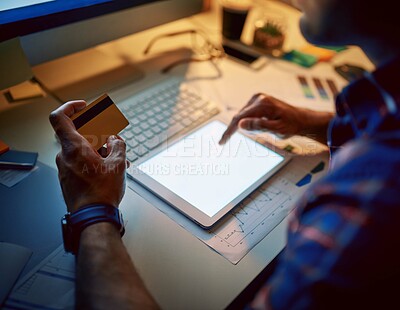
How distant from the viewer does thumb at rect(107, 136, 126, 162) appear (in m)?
0.60

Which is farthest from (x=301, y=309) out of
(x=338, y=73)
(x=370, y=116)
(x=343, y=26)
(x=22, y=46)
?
(x=338, y=73)

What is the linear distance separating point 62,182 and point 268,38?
0.78m

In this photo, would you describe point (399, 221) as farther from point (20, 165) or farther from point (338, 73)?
point (338, 73)

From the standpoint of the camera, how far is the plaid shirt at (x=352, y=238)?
35 centimetres

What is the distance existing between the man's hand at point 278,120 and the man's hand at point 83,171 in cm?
25

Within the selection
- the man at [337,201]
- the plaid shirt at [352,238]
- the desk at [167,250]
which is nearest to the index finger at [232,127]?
the desk at [167,250]

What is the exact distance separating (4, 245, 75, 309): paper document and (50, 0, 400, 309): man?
0.13ft

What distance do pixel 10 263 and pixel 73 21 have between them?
482 mm

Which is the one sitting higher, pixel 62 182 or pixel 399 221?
pixel 399 221

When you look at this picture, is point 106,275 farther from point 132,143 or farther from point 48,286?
point 132,143

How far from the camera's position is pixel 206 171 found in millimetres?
682

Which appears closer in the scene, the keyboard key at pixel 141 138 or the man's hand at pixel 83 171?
the man's hand at pixel 83 171

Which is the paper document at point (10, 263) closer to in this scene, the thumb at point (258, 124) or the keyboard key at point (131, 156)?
the keyboard key at point (131, 156)

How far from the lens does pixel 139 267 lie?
538 mm
